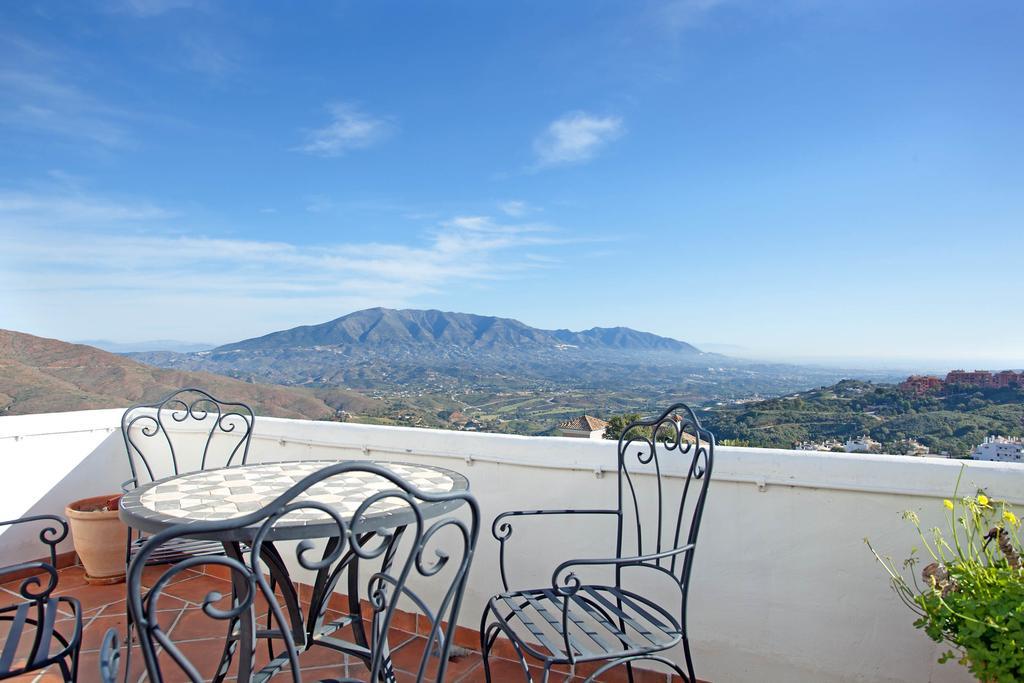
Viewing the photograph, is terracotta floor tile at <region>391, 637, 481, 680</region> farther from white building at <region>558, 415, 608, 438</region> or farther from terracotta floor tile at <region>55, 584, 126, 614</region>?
terracotta floor tile at <region>55, 584, 126, 614</region>

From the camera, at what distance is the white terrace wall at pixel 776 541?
211 centimetres

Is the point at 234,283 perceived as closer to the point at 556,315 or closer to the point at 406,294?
the point at 406,294

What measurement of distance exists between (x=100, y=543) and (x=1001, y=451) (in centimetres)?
403

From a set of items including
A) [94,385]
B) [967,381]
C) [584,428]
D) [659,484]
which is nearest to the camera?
[659,484]

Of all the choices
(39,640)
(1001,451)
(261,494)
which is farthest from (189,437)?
(1001,451)

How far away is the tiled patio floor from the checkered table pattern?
81cm

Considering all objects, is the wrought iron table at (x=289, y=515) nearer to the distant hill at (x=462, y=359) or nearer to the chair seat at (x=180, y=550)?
the chair seat at (x=180, y=550)

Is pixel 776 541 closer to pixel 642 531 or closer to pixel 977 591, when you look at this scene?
pixel 642 531

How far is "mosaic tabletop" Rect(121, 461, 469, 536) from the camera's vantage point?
5.42 feet

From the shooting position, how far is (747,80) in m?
10.2

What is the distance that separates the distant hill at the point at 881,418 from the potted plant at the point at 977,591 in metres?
0.34

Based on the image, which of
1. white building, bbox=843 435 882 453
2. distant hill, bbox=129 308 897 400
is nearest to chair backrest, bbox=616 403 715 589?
white building, bbox=843 435 882 453

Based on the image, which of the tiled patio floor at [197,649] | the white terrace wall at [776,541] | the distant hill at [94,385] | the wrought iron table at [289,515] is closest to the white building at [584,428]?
the white terrace wall at [776,541]

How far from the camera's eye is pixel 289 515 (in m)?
1.63
